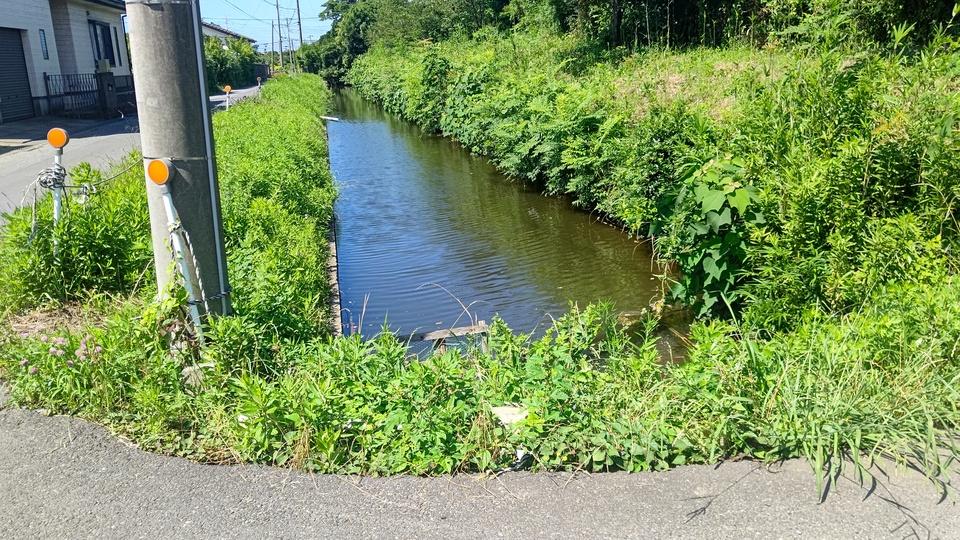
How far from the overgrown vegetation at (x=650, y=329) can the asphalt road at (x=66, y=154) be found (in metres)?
4.15

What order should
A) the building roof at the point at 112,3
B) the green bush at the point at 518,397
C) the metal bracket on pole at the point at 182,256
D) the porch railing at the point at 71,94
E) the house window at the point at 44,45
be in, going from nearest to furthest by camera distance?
the green bush at the point at 518,397 < the metal bracket on pole at the point at 182,256 < the porch railing at the point at 71,94 < the house window at the point at 44,45 < the building roof at the point at 112,3

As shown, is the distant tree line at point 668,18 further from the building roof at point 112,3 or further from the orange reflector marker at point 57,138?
the building roof at point 112,3

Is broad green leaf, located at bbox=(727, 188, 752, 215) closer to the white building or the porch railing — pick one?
the white building

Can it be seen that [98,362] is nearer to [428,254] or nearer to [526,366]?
[526,366]

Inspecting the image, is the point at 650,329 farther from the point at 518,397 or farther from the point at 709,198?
the point at 709,198

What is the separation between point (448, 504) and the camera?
10.5 feet

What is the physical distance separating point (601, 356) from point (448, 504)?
8.35 ft

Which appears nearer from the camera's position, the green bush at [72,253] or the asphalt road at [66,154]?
the green bush at [72,253]

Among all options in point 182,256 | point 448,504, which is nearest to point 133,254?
point 182,256

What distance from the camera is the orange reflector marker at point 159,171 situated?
396cm

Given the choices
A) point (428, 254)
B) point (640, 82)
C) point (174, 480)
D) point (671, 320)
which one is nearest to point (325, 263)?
point (428, 254)

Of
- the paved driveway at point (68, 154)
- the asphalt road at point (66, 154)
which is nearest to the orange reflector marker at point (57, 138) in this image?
the paved driveway at point (68, 154)

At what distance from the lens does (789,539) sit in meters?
2.90

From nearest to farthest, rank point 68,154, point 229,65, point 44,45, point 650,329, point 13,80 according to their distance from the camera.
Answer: point 650,329, point 68,154, point 13,80, point 44,45, point 229,65
